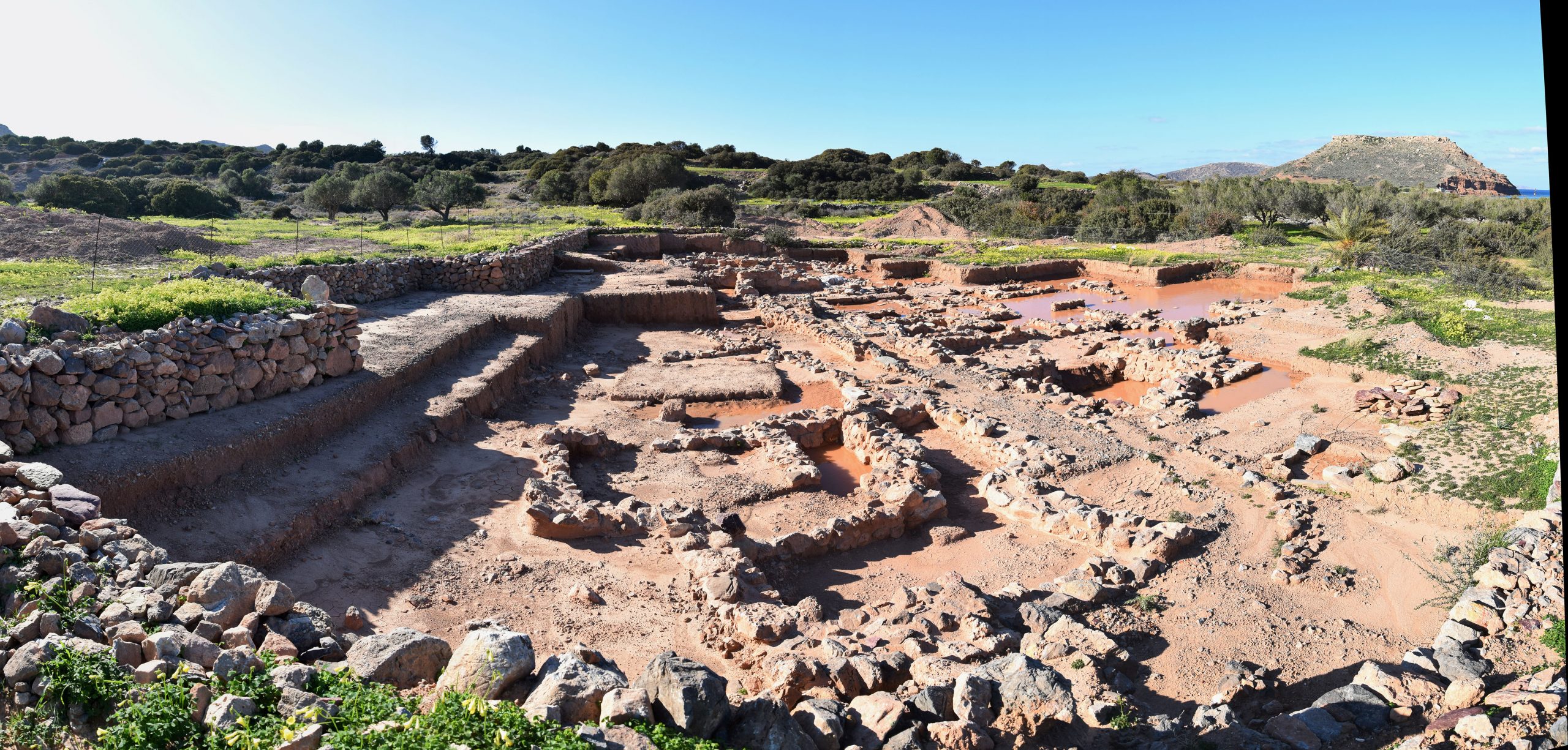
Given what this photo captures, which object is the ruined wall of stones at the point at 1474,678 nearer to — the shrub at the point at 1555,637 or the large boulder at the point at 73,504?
the shrub at the point at 1555,637

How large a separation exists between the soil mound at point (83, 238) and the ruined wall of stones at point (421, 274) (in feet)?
10.4

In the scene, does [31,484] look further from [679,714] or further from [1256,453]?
[1256,453]

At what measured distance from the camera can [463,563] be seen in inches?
342

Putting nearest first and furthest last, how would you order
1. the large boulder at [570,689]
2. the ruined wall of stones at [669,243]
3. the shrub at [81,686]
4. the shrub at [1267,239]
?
the shrub at [81,686], the large boulder at [570,689], the ruined wall of stones at [669,243], the shrub at [1267,239]

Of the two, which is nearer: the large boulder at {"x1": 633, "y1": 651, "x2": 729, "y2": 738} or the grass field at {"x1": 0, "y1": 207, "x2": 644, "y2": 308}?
the large boulder at {"x1": 633, "y1": 651, "x2": 729, "y2": 738}

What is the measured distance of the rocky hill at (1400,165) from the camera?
237 feet

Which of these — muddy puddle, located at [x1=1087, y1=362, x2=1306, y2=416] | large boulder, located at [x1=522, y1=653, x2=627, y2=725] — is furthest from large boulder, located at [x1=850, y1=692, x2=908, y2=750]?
muddy puddle, located at [x1=1087, y1=362, x2=1306, y2=416]

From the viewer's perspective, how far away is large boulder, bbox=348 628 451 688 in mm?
4828

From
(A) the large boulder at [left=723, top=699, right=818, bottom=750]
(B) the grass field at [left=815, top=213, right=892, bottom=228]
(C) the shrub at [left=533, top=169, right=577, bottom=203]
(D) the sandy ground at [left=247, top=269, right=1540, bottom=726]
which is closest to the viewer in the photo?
(A) the large boulder at [left=723, top=699, right=818, bottom=750]

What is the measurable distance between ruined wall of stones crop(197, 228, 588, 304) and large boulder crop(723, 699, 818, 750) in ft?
48.6

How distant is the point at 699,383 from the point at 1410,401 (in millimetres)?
11773

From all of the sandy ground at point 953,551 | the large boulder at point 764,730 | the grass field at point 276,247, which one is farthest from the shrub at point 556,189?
the large boulder at point 764,730

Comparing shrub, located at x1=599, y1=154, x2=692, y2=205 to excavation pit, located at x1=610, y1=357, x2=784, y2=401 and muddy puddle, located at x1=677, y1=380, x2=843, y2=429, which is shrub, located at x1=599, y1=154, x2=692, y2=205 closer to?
excavation pit, located at x1=610, y1=357, x2=784, y2=401

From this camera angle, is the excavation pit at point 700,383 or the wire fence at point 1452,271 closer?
the excavation pit at point 700,383
